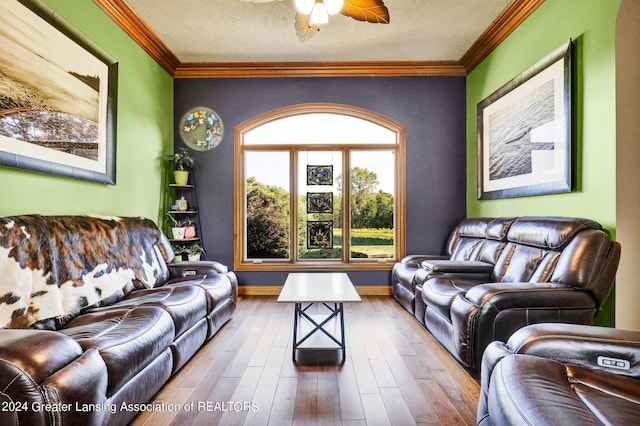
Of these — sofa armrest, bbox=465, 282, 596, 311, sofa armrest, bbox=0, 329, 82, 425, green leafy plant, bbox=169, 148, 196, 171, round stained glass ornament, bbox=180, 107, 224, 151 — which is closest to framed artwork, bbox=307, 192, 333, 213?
round stained glass ornament, bbox=180, 107, 224, 151

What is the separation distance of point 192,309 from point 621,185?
323cm

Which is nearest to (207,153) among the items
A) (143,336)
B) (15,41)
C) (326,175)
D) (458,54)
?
(326,175)

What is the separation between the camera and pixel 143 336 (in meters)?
1.92

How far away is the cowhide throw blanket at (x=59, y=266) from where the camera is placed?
1.89 m

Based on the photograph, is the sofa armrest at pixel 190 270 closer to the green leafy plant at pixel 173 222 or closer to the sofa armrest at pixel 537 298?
the green leafy plant at pixel 173 222

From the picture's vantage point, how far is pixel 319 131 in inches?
194

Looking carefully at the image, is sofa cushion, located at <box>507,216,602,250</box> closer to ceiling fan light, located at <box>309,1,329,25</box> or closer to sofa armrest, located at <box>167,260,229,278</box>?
ceiling fan light, located at <box>309,1,329,25</box>

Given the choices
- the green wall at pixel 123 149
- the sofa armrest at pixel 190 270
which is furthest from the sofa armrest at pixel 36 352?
the sofa armrest at pixel 190 270

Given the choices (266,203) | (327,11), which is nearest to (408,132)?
(266,203)

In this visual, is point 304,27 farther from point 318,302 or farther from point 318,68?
point 318,302

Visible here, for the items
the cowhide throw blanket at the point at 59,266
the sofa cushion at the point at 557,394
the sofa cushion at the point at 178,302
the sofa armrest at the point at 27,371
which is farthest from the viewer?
the sofa cushion at the point at 178,302

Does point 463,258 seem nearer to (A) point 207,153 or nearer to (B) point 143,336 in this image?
(B) point 143,336

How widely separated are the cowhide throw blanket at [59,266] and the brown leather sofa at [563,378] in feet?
7.63

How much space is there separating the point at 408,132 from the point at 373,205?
1131 mm
